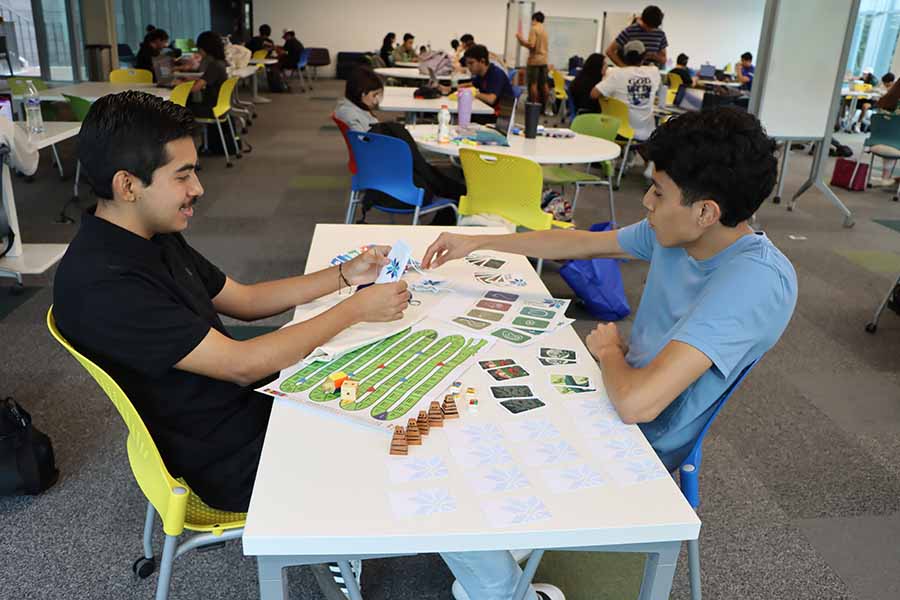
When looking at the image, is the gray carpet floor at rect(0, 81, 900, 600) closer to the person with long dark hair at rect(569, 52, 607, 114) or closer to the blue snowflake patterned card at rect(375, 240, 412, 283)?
the blue snowflake patterned card at rect(375, 240, 412, 283)

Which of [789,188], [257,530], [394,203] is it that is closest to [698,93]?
[789,188]

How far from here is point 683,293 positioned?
4.97 feet

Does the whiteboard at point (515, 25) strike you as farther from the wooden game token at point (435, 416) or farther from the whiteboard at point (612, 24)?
the wooden game token at point (435, 416)

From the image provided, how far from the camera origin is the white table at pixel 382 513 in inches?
37.4

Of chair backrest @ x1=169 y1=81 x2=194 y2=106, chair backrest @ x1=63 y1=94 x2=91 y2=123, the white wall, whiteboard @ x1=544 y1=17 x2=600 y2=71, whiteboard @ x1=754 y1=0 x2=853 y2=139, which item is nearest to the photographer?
chair backrest @ x1=63 y1=94 x2=91 y2=123

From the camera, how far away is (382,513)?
99 centimetres

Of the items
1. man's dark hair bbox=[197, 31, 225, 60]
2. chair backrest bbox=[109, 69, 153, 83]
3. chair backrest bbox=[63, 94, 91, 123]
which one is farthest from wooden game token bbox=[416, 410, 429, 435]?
man's dark hair bbox=[197, 31, 225, 60]

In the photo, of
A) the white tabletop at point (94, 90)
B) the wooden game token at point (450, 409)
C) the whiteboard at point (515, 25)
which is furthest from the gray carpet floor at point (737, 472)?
the whiteboard at point (515, 25)

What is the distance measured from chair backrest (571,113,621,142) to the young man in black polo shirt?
3747 mm

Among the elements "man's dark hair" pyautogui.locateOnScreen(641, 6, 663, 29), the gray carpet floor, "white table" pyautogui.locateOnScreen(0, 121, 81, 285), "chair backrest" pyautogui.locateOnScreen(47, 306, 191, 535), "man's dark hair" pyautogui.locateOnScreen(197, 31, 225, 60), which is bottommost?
the gray carpet floor

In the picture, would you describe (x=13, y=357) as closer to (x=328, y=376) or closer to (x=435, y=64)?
(x=328, y=376)

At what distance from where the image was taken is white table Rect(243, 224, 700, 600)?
0.95m

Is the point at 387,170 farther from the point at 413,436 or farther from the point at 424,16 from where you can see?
the point at 424,16

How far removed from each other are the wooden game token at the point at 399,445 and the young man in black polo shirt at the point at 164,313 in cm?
35
